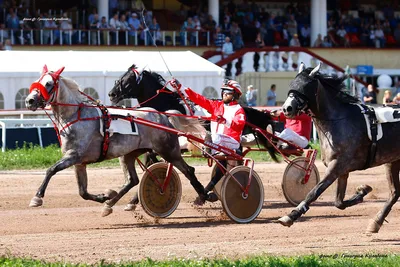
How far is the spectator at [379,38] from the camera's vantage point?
3300cm

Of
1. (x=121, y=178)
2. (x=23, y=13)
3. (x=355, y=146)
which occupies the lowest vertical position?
(x=121, y=178)

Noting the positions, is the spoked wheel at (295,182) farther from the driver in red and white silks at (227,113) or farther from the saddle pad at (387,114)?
the saddle pad at (387,114)

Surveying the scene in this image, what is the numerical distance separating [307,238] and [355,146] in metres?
1.07

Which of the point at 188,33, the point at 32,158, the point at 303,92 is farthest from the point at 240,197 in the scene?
the point at 188,33

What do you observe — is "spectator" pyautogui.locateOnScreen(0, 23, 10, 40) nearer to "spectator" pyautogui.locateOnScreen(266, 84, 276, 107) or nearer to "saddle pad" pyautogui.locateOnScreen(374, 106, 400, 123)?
→ "spectator" pyautogui.locateOnScreen(266, 84, 276, 107)

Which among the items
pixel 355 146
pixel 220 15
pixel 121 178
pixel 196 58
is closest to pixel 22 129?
pixel 121 178

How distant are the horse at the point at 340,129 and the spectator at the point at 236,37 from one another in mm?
18398

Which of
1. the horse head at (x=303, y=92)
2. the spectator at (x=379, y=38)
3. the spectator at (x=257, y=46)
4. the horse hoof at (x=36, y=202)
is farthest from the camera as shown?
the spectator at (x=379, y=38)

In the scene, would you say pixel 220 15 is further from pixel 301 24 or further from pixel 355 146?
pixel 355 146

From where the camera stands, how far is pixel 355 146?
34.1 ft

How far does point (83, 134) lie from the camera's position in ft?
37.0

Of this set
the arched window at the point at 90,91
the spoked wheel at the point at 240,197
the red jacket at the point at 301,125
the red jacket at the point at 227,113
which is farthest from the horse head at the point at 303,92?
the arched window at the point at 90,91

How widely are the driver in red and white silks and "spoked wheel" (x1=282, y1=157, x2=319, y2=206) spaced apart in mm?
1765

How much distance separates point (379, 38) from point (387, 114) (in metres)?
23.0
